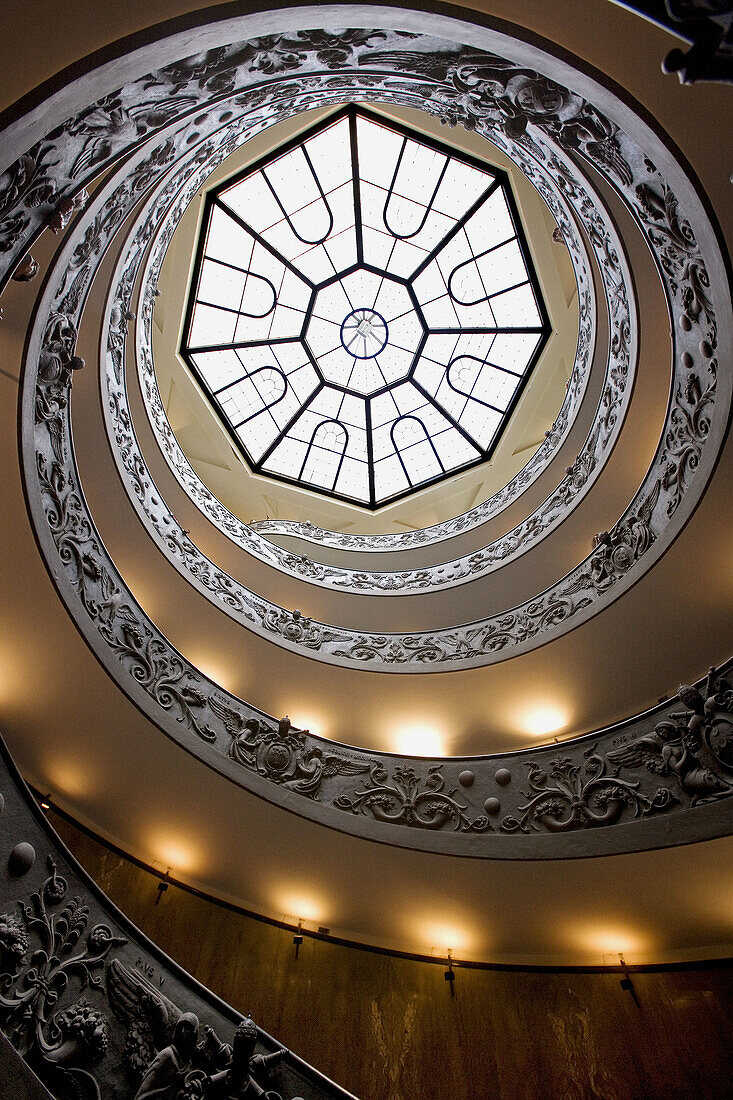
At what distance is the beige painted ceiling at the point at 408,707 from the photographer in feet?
20.6

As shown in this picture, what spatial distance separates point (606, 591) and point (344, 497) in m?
8.36

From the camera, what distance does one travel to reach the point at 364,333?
13.7m

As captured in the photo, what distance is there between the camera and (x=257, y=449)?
14898mm

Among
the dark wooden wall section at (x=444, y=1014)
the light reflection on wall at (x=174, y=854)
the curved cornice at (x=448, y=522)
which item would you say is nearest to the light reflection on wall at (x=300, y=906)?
the dark wooden wall section at (x=444, y=1014)

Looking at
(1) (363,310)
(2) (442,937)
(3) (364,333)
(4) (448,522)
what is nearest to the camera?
(2) (442,937)

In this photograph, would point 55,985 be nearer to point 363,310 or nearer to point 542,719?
point 542,719

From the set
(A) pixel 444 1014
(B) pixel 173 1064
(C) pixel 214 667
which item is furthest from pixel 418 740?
(B) pixel 173 1064

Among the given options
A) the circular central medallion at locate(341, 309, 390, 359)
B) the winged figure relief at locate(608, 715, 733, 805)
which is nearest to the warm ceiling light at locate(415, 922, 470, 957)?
the winged figure relief at locate(608, 715, 733, 805)

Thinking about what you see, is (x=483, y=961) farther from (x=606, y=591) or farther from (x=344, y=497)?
(x=344, y=497)

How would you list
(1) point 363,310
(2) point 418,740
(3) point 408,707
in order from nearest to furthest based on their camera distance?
(2) point 418,740 < (3) point 408,707 < (1) point 363,310

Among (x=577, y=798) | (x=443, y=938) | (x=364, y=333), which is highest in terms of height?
(x=364, y=333)

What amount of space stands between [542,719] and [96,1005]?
7684 millimetres

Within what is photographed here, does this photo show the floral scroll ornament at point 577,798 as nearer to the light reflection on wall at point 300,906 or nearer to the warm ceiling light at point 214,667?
the light reflection on wall at point 300,906

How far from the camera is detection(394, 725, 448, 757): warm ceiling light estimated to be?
10.6 meters
